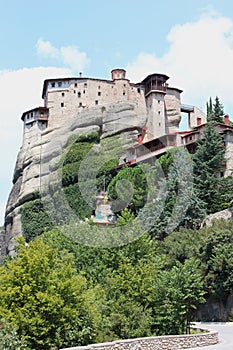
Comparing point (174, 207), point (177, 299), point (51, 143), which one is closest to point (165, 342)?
point (177, 299)

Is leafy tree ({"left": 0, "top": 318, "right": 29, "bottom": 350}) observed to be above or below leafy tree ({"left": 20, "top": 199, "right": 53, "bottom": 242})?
below

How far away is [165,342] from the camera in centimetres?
1584

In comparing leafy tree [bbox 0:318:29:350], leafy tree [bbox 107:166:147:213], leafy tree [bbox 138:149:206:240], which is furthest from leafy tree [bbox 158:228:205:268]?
leafy tree [bbox 0:318:29:350]

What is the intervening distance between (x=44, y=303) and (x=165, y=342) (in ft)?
12.9

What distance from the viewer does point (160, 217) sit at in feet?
121

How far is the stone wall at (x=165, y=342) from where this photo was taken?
14.3 m

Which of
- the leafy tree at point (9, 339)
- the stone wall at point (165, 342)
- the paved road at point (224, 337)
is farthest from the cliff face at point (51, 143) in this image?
the leafy tree at point (9, 339)

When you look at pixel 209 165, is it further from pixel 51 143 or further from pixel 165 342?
pixel 165 342

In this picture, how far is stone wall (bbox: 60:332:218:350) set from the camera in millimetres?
14297

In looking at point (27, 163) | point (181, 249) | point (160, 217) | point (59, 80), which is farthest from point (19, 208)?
point (181, 249)

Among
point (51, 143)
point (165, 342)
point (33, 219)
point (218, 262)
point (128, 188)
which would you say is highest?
point (51, 143)

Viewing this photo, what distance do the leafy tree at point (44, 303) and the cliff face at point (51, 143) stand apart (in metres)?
40.6

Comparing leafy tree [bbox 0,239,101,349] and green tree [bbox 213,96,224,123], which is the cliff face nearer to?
green tree [bbox 213,96,224,123]

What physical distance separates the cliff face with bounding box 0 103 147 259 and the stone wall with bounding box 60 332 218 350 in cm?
4043
